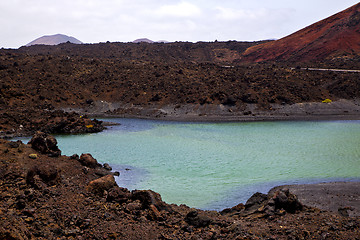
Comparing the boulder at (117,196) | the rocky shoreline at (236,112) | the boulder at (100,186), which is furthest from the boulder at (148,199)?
the rocky shoreline at (236,112)

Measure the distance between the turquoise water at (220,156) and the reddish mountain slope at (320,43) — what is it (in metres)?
50.7

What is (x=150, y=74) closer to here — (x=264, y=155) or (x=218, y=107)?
(x=218, y=107)

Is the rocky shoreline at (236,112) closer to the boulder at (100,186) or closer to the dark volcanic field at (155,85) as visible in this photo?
the dark volcanic field at (155,85)

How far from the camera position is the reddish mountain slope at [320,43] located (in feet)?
275

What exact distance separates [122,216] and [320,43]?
304 ft

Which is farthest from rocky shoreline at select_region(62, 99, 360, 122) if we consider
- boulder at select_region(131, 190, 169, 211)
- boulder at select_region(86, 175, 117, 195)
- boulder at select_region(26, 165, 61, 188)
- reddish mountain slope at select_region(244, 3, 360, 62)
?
reddish mountain slope at select_region(244, 3, 360, 62)

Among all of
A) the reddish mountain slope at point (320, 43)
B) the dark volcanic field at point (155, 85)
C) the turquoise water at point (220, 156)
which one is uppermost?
the reddish mountain slope at point (320, 43)

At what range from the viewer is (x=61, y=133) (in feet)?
117

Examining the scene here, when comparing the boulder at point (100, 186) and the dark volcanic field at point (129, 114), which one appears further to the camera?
the boulder at point (100, 186)

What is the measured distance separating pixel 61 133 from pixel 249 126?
74.8ft

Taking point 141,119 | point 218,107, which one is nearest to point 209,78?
point 218,107

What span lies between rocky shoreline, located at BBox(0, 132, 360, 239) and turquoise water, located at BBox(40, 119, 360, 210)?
12.5 ft

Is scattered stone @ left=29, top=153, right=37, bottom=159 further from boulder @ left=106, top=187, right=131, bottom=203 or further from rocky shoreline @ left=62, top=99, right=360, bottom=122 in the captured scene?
rocky shoreline @ left=62, top=99, right=360, bottom=122

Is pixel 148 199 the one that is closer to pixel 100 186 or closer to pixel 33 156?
pixel 100 186
